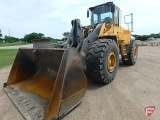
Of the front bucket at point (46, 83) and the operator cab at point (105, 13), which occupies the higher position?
the operator cab at point (105, 13)

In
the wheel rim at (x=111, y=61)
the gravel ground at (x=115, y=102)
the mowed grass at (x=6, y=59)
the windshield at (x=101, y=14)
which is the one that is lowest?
the gravel ground at (x=115, y=102)

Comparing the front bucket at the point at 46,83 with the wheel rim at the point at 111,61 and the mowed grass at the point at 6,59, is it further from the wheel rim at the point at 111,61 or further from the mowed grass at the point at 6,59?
the mowed grass at the point at 6,59

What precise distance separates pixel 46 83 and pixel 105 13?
337 centimetres

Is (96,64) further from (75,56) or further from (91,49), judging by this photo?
(75,56)

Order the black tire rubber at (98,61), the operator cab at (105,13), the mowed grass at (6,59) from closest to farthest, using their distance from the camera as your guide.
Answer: the black tire rubber at (98,61) → the operator cab at (105,13) → the mowed grass at (6,59)

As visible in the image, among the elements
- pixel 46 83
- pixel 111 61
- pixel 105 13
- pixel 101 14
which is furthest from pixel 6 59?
Answer: pixel 111 61

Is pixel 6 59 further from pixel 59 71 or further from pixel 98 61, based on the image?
pixel 59 71

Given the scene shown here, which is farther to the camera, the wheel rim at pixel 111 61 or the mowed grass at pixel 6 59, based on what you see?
the mowed grass at pixel 6 59

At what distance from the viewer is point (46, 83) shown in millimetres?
3824

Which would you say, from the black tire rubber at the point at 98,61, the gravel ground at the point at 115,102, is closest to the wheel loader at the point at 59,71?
the black tire rubber at the point at 98,61

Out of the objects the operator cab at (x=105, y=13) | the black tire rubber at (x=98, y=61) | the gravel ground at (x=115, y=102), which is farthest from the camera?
the operator cab at (x=105, y=13)

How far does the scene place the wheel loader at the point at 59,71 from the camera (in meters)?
2.78

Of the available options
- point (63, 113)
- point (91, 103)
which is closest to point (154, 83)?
point (91, 103)

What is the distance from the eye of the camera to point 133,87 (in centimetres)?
423
